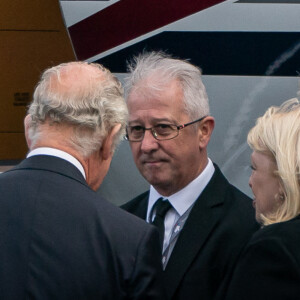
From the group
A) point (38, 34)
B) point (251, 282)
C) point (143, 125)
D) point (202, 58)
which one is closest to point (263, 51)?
point (202, 58)

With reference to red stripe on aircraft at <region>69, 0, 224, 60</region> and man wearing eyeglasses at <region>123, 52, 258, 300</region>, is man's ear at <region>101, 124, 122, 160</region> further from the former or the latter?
red stripe on aircraft at <region>69, 0, 224, 60</region>

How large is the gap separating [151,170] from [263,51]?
0.78m

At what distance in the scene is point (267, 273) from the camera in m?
1.97

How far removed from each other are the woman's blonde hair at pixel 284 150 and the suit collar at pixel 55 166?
533 mm

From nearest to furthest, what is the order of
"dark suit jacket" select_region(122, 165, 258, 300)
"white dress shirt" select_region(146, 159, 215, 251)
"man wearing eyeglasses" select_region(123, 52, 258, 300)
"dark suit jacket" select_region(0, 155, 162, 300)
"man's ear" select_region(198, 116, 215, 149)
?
"dark suit jacket" select_region(0, 155, 162, 300)
"dark suit jacket" select_region(122, 165, 258, 300)
"man wearing eyeglasses" select_region(123, 52, 258, 300)
"white dress shirt" select_region(146, 159, 215, 251)
"man's ear" select_region(198, 116, 215, 149)

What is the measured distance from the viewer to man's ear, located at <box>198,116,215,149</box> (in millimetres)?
2756

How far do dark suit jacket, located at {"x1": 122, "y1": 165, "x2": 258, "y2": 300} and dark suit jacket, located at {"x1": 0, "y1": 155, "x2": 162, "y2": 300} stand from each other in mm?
470

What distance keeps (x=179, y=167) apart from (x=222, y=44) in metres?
0.69

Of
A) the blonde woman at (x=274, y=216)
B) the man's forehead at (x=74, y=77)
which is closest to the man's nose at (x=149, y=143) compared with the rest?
the blonde woman at (x=274, y=216)

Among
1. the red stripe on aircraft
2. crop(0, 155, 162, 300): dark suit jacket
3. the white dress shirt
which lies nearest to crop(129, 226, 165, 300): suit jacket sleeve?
crop(0, 155, 162, 300): dark suit jacket

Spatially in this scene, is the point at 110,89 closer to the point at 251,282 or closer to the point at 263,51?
the point at 251,282

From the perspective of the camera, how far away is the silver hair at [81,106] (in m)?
1.98

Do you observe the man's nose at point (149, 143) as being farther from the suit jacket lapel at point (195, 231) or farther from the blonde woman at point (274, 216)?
the blonde woman at point (274, 216)

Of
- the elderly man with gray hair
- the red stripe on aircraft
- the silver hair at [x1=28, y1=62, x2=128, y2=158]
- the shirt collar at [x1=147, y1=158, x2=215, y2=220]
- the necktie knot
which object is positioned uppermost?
the red stripe on aircraft
